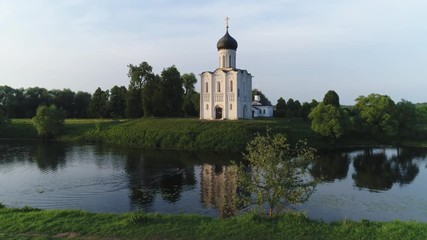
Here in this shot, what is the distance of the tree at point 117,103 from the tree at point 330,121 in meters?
34.8

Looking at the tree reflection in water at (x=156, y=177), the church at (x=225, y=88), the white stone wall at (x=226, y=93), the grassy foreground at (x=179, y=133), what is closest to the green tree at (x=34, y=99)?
the grassy foreground at (x=179, y=133)

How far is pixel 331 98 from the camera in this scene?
58.2 metres

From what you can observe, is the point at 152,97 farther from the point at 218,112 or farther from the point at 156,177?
the point at 156,177

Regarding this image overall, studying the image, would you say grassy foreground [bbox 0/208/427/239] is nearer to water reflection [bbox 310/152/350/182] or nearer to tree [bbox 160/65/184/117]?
water reflection [bbox 310/152/350/182]

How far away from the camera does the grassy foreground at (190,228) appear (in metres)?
11.3

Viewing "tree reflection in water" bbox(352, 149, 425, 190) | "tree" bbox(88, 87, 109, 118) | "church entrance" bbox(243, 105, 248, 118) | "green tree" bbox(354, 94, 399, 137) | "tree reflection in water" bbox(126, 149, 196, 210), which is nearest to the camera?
"tree reflection in water" bbox(126, 149, 196, 210)

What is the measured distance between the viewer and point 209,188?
23.0m

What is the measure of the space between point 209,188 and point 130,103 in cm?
3992

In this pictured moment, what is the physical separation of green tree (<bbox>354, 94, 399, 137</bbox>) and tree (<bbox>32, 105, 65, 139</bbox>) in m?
42.0

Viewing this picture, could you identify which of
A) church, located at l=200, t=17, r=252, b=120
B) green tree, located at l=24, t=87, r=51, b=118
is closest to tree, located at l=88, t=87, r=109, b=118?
green tree, located at l=24, t=87, r=51, b=118

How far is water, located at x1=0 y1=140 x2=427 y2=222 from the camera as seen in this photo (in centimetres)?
1864

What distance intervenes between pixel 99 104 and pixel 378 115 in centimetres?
4661

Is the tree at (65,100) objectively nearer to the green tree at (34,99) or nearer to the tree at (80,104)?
the tree at (80,104)

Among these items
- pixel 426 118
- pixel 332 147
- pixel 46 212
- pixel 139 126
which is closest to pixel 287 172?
pixel 46 212
